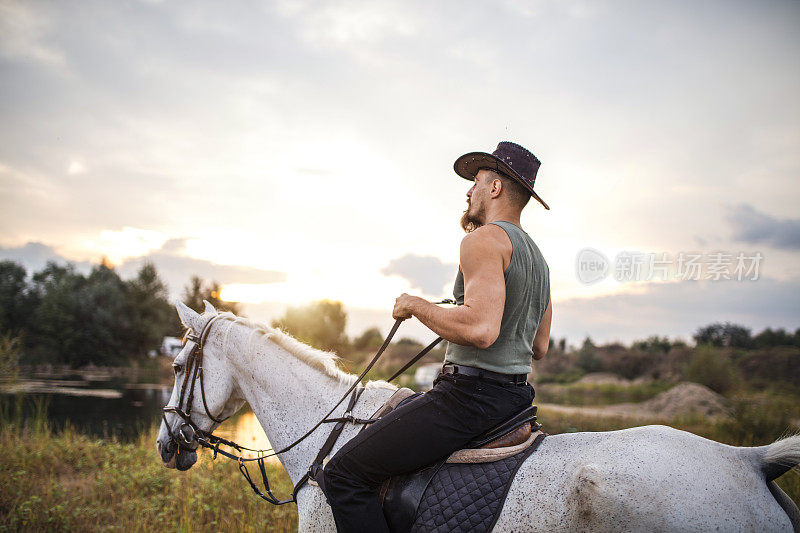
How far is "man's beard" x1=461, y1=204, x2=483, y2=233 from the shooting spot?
9.32ft

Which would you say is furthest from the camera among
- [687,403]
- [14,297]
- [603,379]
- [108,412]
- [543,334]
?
[14,297]

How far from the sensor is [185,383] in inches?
138

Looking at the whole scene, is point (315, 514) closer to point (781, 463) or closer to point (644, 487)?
point (644, 487)

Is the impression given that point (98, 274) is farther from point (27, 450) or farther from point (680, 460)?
point (680, 460)

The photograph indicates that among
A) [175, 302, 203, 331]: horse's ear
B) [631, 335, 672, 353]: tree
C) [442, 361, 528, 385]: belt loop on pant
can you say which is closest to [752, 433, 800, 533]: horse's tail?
[442, 361, 528, 385]: belt loop on pant

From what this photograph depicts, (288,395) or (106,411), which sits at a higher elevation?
(288,395)

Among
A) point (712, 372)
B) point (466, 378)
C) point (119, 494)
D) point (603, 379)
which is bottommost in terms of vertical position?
point (603, 379)

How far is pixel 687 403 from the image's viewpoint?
2214 centimetres

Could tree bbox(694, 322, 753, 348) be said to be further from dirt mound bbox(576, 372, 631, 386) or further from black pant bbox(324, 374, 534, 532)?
black pant bbox(324, 374, 534, 532)

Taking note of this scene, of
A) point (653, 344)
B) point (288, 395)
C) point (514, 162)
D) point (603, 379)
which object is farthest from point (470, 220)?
point (653, 344)

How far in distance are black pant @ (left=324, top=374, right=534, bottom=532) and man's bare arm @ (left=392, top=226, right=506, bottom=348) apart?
0.32 m

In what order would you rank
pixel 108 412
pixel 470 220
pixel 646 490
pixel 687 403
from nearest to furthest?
pixel 646 490
pixel 470 220
pixel 108 412
pixel 687 403

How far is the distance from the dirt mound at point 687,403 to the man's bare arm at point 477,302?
22.6m

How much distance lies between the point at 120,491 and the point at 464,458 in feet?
23.0
